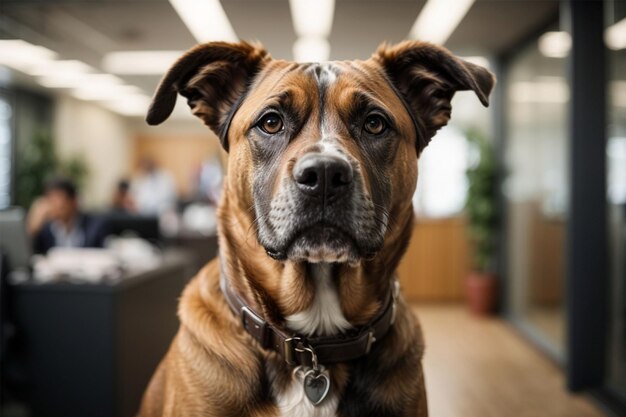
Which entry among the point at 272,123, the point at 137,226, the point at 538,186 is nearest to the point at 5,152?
the point at 137,226

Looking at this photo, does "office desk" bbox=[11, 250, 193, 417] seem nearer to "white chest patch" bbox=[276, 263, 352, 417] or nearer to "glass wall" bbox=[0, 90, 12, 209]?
"white chest patch" bbox=[276, 263, 352, 417]

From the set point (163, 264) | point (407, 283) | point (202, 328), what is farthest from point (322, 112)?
point (407, 283)

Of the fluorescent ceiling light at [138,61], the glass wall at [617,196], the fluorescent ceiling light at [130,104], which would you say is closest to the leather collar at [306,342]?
the glass wall at [617,196]

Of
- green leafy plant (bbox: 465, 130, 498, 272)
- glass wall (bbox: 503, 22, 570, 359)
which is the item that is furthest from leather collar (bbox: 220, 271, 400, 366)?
green leafy plant (bbox: 465, 130, 498, 272)

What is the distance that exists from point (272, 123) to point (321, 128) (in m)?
0.13

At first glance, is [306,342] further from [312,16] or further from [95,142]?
[95,142]

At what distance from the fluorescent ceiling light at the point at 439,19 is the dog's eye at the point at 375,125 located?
3.18 meters

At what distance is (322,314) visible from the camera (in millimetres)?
1352

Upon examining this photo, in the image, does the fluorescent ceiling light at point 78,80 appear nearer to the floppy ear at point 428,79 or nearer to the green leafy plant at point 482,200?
the green leafy plant at point 482,200

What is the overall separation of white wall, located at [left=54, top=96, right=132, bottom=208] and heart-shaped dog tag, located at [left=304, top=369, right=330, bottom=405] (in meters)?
10.0

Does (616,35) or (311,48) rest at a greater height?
(311,48)

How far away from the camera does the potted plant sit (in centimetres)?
603

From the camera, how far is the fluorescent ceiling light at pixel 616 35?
10.4 feet

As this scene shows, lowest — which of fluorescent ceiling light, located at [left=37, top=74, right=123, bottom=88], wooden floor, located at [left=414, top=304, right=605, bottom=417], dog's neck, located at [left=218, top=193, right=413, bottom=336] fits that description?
wooden floor, located at [left=414, top=304, right=605, bottom=417]
